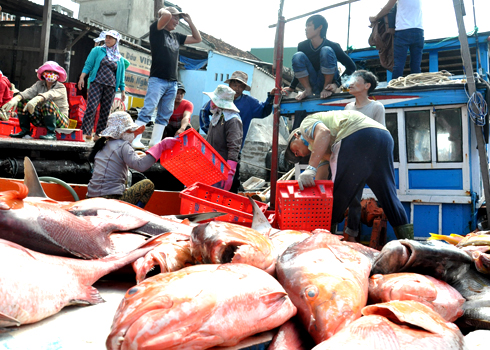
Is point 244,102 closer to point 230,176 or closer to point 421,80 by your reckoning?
point 230,176

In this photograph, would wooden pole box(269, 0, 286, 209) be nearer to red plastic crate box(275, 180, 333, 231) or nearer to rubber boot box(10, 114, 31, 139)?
red plastic crate box(275, 180, 333, 231)

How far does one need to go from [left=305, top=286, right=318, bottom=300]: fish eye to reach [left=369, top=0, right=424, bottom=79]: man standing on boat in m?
6.33

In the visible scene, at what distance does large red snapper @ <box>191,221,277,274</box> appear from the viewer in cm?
192

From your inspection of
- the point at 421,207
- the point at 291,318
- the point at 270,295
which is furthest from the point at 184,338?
the point at 421,207

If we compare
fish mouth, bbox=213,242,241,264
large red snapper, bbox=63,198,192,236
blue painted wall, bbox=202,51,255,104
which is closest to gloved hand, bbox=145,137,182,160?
large red snapper, bbox=63,198,192,236

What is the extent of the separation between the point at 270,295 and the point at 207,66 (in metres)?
16.3

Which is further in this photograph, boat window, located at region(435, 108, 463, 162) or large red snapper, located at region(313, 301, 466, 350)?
boat window, located at region(435, 108, 463, 162)

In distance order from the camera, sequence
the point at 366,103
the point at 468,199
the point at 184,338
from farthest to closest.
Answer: the point at 468,199, the point at 366,103, the point at 184,338

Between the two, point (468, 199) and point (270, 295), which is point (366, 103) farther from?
point (270, 295)

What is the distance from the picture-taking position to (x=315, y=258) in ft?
6.52

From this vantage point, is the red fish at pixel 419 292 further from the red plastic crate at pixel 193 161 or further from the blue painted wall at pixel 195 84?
the blue painted wall at pixel 195 84

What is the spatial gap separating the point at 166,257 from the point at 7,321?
761 mm

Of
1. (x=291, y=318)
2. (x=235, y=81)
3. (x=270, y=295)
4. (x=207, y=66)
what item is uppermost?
(x=207, y=66)

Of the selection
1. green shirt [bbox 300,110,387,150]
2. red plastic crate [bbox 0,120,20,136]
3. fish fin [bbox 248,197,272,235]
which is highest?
red plastic crate [bbox 0,120,20,136]
